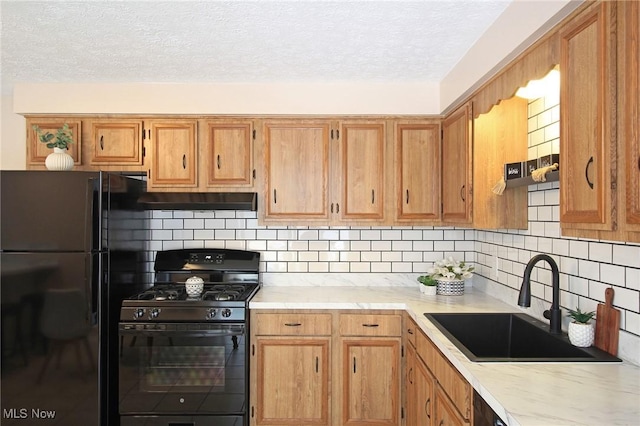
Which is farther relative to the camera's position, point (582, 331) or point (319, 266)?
point (319, 266)

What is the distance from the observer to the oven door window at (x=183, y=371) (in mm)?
2549

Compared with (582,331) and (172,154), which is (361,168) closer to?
(172,154)

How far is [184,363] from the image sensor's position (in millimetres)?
2561

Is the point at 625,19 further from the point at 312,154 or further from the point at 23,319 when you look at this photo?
the point at 23,319

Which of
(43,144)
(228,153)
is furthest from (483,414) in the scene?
(43,144)

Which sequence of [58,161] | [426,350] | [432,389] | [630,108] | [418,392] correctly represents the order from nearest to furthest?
[630,108]
[432,389]
[426,350]
[418,392]
[58,161]

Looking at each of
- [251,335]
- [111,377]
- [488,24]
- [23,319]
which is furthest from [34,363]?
[488,24]

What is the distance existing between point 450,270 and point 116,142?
102 inches

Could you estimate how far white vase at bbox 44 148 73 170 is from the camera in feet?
8.71

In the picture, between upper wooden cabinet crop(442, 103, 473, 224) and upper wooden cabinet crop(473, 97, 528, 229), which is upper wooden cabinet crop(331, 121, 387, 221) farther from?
upper wooden cabinet crop(473, 97, 528, 229)

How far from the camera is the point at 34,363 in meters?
2.44

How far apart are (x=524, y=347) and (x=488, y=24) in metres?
1.64

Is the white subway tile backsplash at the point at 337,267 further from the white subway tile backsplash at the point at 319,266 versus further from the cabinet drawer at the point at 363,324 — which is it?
the cabinet drawer at the point at 363,324

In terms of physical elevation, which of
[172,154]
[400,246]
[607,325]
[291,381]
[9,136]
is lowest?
[291,381]
